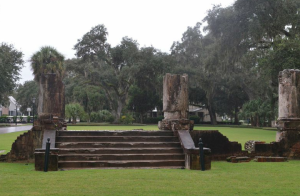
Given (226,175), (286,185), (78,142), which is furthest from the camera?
(78,142)

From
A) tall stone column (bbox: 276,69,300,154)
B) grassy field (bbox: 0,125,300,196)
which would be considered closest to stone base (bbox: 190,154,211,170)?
grassy field (bbox: 0,125,300,196)

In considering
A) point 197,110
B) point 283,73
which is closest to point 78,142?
point 283,73

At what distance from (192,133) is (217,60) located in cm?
2110

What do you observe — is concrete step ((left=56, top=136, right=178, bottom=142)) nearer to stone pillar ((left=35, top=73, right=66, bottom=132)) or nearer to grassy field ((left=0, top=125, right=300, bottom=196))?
stone pillar ((left=35, top=73, right=66, bottom=132))

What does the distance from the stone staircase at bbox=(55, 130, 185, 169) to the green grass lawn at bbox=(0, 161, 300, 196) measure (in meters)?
0.61

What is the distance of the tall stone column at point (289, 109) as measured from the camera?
12.3 meters

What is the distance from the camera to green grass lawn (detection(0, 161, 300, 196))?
6293mm

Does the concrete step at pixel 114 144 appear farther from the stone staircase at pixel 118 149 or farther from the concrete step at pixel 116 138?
the concrete step at pixel 116 138

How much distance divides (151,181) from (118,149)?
2.84m

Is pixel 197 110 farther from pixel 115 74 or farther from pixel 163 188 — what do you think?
pixel 163 188

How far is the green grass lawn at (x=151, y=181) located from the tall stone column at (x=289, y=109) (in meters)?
3.03

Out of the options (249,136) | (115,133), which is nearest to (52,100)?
(115,133)

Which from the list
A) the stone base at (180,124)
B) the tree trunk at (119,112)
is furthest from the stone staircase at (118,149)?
the tree trunk at (119,112)

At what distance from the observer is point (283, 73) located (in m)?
12.6
